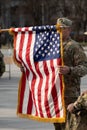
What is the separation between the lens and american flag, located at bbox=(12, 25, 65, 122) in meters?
6.46

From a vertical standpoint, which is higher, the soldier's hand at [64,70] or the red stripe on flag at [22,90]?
the soldier's hand at [64,70]

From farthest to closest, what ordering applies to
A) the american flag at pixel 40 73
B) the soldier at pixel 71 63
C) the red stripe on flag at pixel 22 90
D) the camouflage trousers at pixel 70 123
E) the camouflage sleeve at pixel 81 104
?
1. the red stripe on flag at pixel 22 90
2. the american flag at pixel 40 73
3. the soldier at pixel 71 63
4. the camouflage trousers at pixel 70 123
5. the camouflage sleeve at pixel 81 104

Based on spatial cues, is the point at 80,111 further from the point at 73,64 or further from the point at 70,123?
the point at 73,64

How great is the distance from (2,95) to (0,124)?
4627mm

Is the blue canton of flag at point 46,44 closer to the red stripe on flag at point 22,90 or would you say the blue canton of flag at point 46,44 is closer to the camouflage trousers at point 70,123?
the red stripe on flag at point 22,90

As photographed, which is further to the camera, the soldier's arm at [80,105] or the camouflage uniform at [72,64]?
the camouflage uniform at [72,64]

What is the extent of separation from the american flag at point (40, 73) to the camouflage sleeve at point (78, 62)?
0.17 meters

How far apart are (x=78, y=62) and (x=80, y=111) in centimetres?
77

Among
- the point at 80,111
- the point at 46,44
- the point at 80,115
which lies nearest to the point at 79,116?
the point at 80,115

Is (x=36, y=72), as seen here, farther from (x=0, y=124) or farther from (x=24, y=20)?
(x=24, y=20)

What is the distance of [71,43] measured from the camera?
21.2 ft

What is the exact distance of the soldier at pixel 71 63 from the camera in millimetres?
6336

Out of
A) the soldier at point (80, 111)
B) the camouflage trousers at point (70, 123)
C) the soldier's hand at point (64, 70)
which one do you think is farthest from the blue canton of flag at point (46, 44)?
the soldier at point (80, 111)

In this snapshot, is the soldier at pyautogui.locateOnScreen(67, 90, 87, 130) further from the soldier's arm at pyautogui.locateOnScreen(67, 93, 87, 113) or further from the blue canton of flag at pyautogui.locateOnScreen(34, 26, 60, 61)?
the blue canton of flag at pyautogui.locateOnScreen(34, 26, 60, 61)
